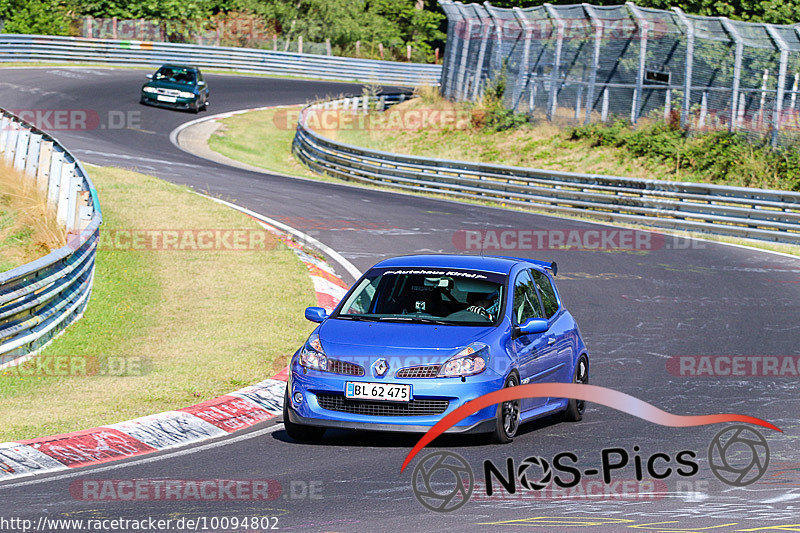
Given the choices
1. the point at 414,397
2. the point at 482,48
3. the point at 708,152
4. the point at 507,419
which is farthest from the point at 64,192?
the point at 482,48

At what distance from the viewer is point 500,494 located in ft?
23.6

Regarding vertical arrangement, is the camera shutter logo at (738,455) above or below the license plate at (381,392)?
below

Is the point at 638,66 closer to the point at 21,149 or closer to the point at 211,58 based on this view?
the point at 21,149

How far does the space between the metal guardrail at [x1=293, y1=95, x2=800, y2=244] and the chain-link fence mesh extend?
15.9ft

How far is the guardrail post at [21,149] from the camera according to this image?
19.4 m

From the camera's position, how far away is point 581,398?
1011 centimetres

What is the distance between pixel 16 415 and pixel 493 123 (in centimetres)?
2826

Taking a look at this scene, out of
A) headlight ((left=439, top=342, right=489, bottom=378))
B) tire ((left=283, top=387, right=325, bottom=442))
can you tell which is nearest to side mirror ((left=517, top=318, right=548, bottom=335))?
headlight ((left=439, top=342, right=489, bottom=378))

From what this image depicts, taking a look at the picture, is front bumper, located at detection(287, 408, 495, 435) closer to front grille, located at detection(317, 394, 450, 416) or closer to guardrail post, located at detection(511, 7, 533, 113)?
front grille, located at detection(317, 394, 450, 416)

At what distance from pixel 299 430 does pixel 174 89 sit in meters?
34.1

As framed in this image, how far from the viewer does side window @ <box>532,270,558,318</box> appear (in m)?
10.4

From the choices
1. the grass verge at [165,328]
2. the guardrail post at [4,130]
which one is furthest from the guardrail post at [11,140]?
the grass verge at [165,328]

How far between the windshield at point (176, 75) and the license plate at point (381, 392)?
114 ft

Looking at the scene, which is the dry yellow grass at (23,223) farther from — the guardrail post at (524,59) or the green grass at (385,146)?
the guardrail post at (524,59)
